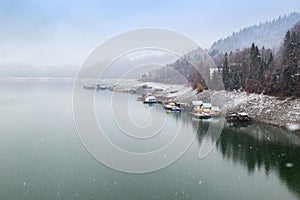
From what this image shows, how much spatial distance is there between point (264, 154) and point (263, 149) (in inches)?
59.2

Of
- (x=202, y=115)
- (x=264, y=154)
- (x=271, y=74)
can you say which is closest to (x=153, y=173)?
(x=264, y=154)

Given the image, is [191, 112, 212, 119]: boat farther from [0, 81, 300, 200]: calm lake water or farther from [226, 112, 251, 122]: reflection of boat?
[0, 81, 300, 200]: calm lake water

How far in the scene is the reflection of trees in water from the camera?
58.8ft

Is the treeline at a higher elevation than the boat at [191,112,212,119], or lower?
higher

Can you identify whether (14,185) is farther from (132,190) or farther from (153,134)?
(153,134)

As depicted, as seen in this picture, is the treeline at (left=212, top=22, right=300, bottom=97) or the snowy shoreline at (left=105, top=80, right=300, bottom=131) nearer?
the snowy shoreline at (left=105, top=80, right=300, bottom=131)

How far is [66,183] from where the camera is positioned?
52.0 ft

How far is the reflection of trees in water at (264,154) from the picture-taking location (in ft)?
58.8

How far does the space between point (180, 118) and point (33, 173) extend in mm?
26001

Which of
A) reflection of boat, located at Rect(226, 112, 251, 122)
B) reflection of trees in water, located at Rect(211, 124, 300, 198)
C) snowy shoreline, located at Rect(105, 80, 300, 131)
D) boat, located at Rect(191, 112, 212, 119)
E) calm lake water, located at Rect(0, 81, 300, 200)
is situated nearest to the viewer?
calm lake water, located at Rect(0, 81, 300, 200)

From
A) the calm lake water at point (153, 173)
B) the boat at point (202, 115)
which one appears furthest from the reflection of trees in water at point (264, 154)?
the boat at point (202, 115)

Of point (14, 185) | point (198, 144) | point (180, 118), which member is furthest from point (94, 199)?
point (180, 118)

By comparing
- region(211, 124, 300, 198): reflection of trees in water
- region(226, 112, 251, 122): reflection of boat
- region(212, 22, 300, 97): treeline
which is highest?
region(212, 22, 300, 97): treeline

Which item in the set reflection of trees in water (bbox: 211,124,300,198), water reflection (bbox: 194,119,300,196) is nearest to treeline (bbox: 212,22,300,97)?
water reflection (bbox: 194,119,300,196)
